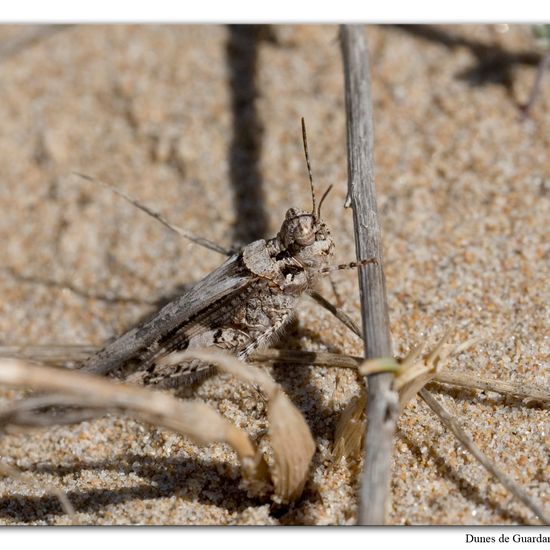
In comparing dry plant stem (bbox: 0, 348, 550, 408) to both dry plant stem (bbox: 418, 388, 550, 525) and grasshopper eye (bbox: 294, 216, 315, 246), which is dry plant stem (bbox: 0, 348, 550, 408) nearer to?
dry plant stem (bbox: 418, 388, 550, 525)

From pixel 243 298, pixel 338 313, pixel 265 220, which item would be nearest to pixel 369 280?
pixel 338 313

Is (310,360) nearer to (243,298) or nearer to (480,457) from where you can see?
(243,298)

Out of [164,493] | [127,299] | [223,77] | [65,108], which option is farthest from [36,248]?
[164,493]

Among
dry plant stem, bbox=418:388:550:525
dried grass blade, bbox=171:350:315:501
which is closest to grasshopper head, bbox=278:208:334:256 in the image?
dry plant stem, bbox=418:388:550:525

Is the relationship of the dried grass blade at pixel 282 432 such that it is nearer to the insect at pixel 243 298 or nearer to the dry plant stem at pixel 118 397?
the dry plant stem at pixel 118 397
